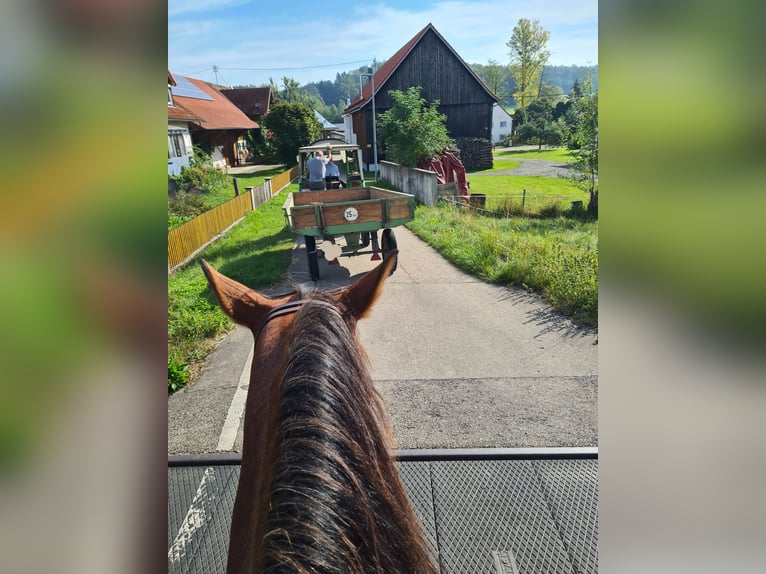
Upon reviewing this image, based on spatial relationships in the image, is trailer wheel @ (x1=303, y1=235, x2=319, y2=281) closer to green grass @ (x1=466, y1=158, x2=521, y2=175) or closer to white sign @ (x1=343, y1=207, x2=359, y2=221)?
white sign @ (x1=343, y1=207, x2=359, y2=221)

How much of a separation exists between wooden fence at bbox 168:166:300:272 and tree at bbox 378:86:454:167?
16.4 feet

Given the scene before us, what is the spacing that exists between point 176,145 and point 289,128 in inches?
366

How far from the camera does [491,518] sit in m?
2.59

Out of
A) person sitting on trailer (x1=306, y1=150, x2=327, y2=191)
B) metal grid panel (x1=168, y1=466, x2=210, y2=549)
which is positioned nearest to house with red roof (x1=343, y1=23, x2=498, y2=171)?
person sitting on trailer (x1=306, y1=150, x2=327, y2=191)

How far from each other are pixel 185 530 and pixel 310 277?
474 centimetres

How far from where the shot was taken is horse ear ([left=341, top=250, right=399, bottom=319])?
5.47ft

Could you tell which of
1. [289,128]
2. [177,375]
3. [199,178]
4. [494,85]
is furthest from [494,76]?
[177,375]

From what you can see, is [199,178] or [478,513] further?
[199,178]

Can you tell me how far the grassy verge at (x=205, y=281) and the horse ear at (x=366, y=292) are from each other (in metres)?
2.51

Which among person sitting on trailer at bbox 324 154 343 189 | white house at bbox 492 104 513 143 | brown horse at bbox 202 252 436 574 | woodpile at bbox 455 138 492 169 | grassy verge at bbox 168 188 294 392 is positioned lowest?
grassy verge at bbox 168 188 294 392

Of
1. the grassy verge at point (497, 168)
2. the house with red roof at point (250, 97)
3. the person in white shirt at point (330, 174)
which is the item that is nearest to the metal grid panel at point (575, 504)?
the person in white shirt at point (330, 174)

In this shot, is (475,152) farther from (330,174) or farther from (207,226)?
(207,226)

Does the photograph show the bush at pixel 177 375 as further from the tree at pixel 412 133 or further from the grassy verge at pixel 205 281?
the tree at pixel 412 133
